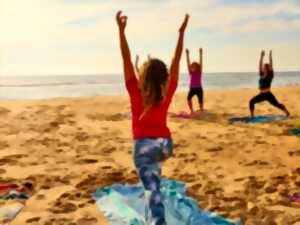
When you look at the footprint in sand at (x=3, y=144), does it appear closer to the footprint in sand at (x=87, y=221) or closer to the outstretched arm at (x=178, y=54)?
the footprint in sand at (x=87, y=221)

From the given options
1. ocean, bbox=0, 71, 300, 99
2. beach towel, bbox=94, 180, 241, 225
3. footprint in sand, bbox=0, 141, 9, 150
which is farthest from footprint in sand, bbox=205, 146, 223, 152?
ocean, bbox=0, 71, 300, 99

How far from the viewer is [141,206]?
595 cm

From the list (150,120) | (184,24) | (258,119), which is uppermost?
(184,24)

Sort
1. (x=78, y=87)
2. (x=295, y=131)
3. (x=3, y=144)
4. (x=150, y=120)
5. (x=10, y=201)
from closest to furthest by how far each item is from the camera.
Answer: (x=150, y=120) → (x=10, y=201) → (x=3, y=144) → (x=295, y=131) → (x=78, y=87)

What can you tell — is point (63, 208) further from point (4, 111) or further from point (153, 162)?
point (4, 111)

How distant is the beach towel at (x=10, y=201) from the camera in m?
5.50

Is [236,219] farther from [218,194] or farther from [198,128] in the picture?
[198,128]

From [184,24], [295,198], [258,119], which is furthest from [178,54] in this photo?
[258,119]

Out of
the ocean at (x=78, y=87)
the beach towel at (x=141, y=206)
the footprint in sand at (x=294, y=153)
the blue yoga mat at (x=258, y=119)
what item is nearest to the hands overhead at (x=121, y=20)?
the beach towel at (x=141, y=206)

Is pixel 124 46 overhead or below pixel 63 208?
overhead

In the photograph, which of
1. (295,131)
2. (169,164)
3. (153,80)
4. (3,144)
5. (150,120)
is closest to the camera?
(153,80)

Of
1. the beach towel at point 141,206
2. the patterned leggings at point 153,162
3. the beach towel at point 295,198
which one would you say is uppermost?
the patterned leggings at point 153,162

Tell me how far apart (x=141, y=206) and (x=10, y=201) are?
1691 mm

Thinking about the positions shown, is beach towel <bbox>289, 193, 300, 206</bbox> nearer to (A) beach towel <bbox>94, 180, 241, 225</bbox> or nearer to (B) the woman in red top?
(A) beach towel <bbox>94, 180, 241, 225</bbox>
